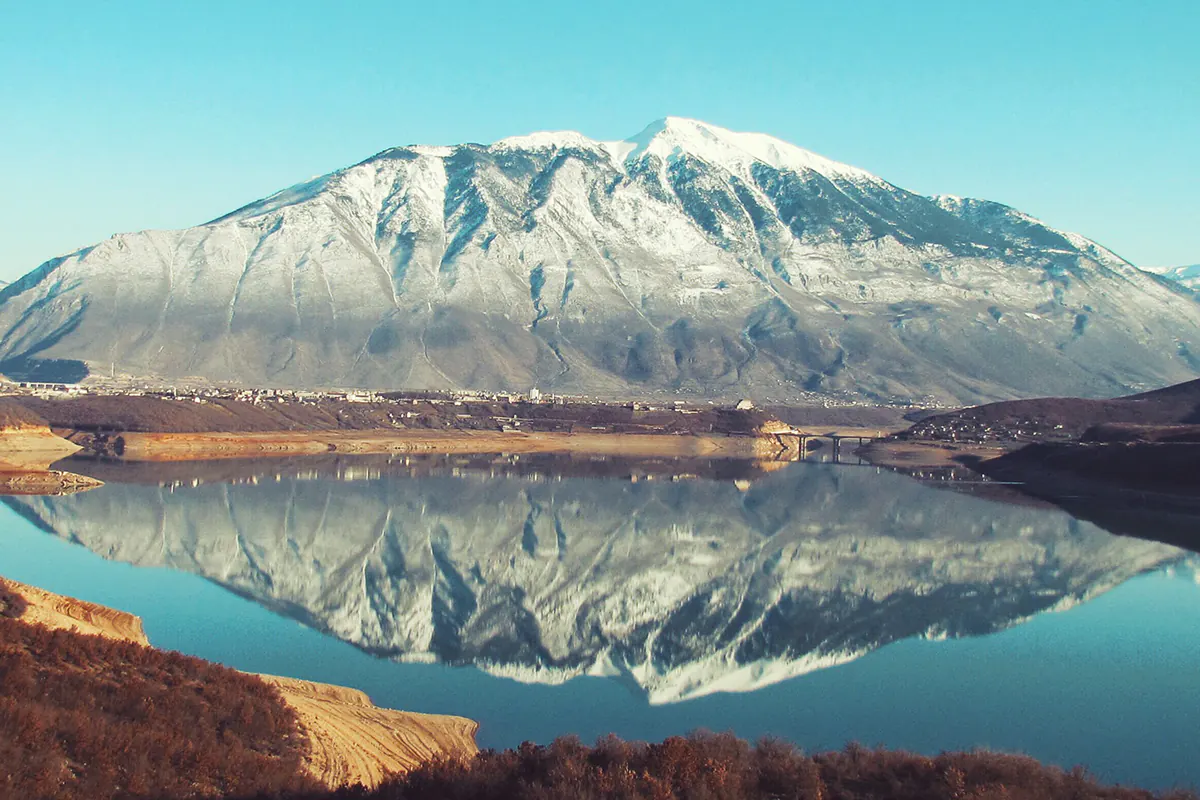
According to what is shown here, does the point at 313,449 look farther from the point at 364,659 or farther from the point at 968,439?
the point at 364,659

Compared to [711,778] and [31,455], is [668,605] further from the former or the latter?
[31,455]

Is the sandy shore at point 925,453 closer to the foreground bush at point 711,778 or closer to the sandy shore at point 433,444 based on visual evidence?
the sandy shore at point 433,444

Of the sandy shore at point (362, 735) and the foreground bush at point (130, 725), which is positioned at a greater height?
the foreground bush at point (130, 725)

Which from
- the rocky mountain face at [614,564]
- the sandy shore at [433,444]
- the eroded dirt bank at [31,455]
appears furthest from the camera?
the sandy shore at [433,444]

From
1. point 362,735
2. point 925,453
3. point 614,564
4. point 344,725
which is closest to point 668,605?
point 614,564

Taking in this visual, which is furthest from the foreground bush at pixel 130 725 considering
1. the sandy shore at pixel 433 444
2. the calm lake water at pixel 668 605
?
the sandy shore at pixel 433 444

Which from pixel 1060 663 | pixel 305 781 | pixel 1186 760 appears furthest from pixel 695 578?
pixel 305 781

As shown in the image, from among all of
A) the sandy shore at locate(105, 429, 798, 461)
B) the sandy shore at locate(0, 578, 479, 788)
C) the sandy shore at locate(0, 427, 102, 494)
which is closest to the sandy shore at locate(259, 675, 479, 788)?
the sandy shore at locate(0, 578, 479, 788)
